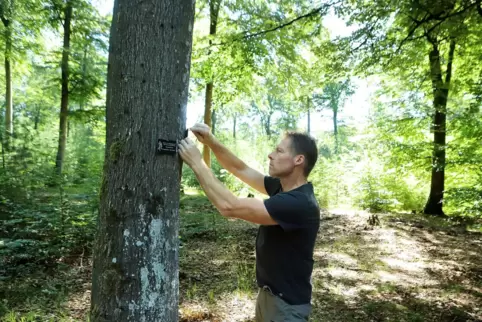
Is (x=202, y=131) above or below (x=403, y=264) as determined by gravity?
above

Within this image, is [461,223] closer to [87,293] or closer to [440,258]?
[440,258]

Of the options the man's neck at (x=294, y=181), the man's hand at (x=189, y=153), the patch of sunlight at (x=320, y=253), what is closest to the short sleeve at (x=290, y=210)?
the man's neck at (x=294, y=181)

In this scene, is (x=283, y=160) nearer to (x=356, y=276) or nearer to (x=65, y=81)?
(x=356, y=276)

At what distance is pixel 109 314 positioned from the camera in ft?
6.20

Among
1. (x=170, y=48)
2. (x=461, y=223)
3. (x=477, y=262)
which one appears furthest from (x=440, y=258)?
(x=170, y=48)

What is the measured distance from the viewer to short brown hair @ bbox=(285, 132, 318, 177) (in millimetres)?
2395

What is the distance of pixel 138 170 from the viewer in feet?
6.22

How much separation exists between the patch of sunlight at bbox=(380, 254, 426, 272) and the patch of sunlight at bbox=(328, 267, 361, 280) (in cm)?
94

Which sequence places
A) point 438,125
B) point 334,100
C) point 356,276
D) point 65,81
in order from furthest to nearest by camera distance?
point 334,100 < point 65,81 < point 438,125 < point 356,276

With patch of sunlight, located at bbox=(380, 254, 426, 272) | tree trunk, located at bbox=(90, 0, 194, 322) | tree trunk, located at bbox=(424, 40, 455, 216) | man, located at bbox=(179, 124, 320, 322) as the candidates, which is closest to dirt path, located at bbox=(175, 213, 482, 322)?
patch of sunlight, located at bbox=(380, 254, 426, 272)

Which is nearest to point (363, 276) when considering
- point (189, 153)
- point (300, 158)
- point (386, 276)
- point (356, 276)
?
point (356, 276)

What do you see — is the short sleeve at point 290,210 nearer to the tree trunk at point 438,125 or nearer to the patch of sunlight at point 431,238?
the patch of sunlight at point 431,238

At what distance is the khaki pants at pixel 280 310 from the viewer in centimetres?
226

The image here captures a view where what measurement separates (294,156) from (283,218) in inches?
19.8
